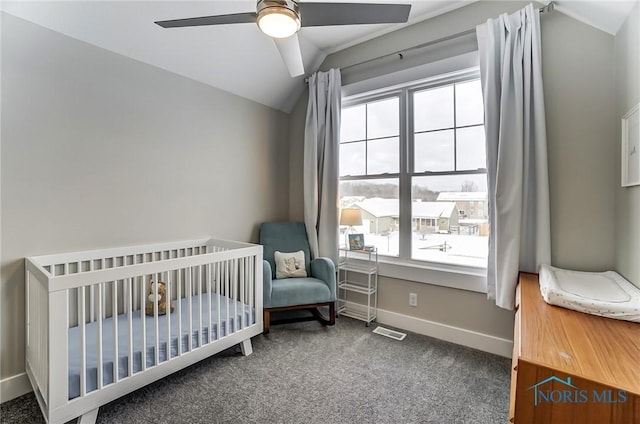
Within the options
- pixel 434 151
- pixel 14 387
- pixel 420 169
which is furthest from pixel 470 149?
pixel 14 387

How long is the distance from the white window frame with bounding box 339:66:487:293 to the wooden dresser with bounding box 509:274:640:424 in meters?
1.39

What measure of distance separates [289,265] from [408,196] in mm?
1360

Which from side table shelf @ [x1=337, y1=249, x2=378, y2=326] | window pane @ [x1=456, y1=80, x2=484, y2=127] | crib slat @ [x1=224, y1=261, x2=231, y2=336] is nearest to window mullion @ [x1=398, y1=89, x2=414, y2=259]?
side table shelf @ [x1=337, y1=249, x2=378, y2=326]

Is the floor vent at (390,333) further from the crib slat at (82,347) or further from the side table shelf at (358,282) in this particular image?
the crib slat at (82,347)

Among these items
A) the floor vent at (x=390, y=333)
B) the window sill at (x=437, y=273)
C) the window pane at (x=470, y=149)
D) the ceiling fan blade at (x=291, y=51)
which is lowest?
the floor vent at (x=390, y=333)

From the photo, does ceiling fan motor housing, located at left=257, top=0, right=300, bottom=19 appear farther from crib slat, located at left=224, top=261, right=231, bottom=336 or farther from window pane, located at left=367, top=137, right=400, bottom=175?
window pane, located at left=367, top=137, right=400, bottom=175

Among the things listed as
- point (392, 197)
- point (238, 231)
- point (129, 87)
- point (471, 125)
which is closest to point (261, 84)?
point (129, 87)

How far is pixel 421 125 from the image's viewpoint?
280 cm

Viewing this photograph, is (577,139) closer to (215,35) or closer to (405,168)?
(405,168)

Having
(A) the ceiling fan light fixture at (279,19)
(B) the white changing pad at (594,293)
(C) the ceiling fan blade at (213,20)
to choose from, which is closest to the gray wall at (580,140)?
(B) the white changing pad at (594,293)

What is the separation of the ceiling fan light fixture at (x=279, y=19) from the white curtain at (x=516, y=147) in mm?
1585

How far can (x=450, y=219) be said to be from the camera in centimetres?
267

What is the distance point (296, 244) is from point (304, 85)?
5.93ft

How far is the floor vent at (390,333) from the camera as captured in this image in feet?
8.54
